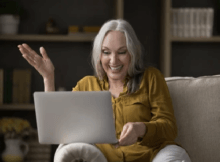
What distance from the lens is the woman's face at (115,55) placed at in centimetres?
160

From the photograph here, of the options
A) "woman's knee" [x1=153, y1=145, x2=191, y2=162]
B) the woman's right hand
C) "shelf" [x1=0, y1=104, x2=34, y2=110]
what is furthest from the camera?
"shelf" [x1=0, y1=104, x2=34, y2=110]

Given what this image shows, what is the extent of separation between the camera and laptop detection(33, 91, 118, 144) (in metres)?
1.24

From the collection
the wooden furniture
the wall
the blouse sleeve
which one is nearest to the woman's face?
the blouse sleeve

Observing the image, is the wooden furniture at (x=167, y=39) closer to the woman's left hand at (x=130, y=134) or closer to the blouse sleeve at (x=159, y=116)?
the blouse sleeve at (x=159, y=116)

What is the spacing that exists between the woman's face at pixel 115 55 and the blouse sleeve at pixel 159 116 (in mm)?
147

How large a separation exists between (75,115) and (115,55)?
18.2 inches

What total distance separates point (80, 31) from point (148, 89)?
4.64 feet

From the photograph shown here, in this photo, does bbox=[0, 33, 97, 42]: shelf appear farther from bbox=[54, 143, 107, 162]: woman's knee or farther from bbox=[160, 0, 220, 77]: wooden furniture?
bbox=[54, 143, 107, 162]: woman's knee

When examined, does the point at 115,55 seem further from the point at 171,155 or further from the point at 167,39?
the point at 167,39

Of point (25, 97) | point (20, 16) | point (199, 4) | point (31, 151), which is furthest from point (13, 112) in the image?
point (199, 4)

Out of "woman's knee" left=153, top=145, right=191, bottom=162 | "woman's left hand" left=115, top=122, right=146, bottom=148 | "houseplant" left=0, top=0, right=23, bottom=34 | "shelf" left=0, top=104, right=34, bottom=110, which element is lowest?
"shelf" left=0, top=104, right=34, bottom=110

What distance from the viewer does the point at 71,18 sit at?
121 inches

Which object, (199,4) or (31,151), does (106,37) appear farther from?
(199,4)

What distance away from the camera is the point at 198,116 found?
5.72 ft
